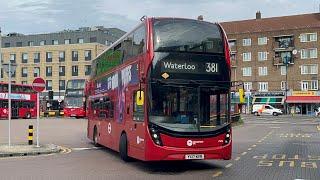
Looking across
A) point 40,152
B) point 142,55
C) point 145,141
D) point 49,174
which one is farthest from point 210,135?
point 40,152

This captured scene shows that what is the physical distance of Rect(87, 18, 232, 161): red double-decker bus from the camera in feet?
42.3

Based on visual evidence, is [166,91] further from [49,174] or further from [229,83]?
[49,174]

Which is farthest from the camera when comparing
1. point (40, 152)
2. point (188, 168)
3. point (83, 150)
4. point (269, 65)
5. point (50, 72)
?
point (50, 72)

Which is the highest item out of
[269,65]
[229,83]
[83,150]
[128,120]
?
[269,65]

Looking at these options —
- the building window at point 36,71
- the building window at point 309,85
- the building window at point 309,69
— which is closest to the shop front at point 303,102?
→ the building window at point 309,85

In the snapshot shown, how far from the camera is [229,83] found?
13484mm

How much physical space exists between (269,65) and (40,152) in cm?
7393

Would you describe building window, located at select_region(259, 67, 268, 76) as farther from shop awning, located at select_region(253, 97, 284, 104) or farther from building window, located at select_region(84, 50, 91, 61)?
building window, located at select_region(84, 50, 91, 61)

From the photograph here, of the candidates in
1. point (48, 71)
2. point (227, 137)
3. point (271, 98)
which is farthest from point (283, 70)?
point (227, 137)

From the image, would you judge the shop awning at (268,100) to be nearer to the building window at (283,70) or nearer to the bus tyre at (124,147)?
the building window at (283,70)

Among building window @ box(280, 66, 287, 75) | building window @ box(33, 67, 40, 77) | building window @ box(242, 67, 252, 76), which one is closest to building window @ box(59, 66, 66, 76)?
building window @ box(33, 67, 40, 77)

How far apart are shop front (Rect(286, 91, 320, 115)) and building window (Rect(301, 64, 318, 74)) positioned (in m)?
3.26

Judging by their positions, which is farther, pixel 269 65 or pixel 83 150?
pixel 269 65

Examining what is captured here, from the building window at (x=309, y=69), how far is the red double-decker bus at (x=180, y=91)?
73.9m
